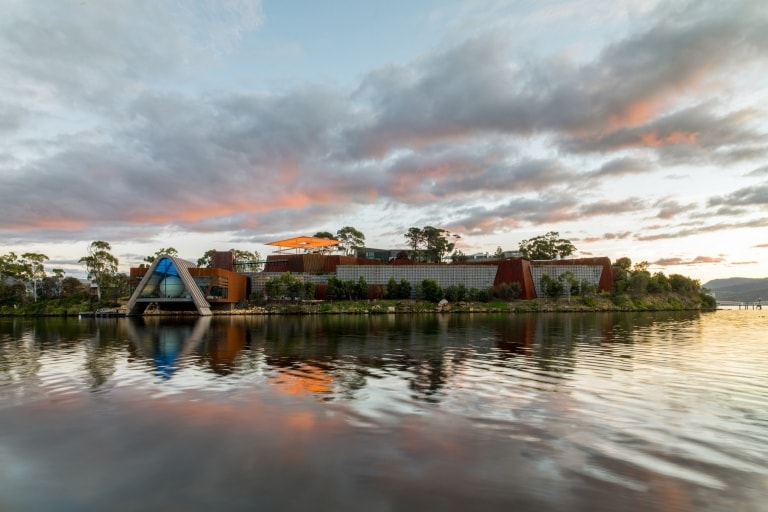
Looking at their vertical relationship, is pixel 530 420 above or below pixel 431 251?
below

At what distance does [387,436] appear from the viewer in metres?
11.4

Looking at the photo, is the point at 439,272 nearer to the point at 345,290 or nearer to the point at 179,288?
the point at 345,290

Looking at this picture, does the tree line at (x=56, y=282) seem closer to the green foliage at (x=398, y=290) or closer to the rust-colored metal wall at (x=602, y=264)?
the green foliage at (x=398, y=290)

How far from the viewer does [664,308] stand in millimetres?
111000

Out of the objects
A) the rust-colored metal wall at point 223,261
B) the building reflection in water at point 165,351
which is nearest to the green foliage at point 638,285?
the rust-colored metal wall at point 223,261

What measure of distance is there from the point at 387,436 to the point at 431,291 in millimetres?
91113

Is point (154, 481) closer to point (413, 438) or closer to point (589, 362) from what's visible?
point (413, 438)

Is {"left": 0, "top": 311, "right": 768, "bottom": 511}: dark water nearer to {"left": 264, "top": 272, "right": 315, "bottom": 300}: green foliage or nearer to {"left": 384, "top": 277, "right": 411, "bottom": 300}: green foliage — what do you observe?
{"left": 264, "top": 272, "right": 315, "bottom": 300}: green foliage

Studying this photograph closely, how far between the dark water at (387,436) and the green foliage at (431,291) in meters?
77.8

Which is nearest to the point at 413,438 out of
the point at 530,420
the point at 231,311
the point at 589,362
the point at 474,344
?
the point at 530,420

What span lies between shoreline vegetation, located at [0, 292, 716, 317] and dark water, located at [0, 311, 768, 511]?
68764mm

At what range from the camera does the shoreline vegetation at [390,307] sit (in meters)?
91.9

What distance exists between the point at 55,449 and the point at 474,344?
26.4 metres

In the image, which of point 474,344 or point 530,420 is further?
point 474,344
